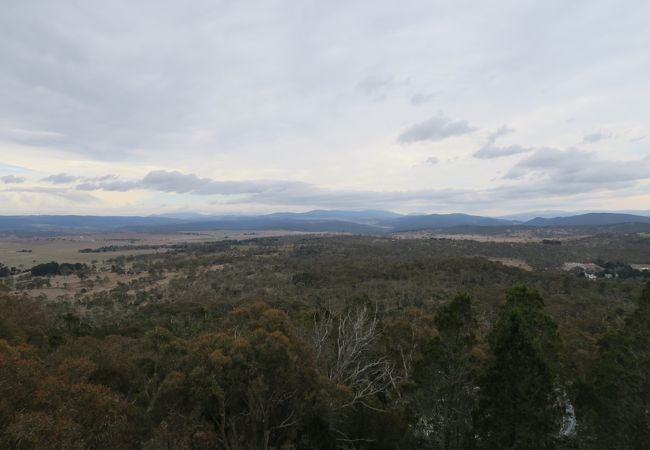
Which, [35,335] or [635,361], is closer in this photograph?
[635,361]

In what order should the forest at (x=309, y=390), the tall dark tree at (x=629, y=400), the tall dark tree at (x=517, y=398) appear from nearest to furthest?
the forest at (x=309, y=390)
the tall dark tree at (x=629, y=400)
the tall dark tree at (x=517, y=398)

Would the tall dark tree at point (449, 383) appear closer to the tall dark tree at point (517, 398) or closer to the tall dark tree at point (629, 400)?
the tall dark tree at point (517, 398)

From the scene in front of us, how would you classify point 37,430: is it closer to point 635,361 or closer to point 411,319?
point 635,361

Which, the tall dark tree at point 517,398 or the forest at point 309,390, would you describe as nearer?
the forest at point 309,390

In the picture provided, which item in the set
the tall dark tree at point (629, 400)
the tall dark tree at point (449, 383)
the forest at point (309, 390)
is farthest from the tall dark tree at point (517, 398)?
the tall dark tree at point (629, 400)

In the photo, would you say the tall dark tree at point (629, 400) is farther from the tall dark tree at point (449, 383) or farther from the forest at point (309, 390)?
the tall dark tree at point (449, 383)

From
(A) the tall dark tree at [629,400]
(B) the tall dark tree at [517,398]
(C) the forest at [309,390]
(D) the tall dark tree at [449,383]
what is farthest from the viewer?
(D) the tall dark tree at [449,383]

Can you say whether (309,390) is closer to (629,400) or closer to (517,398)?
(517,398)

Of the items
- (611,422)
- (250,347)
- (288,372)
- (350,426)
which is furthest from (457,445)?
(250,347)
